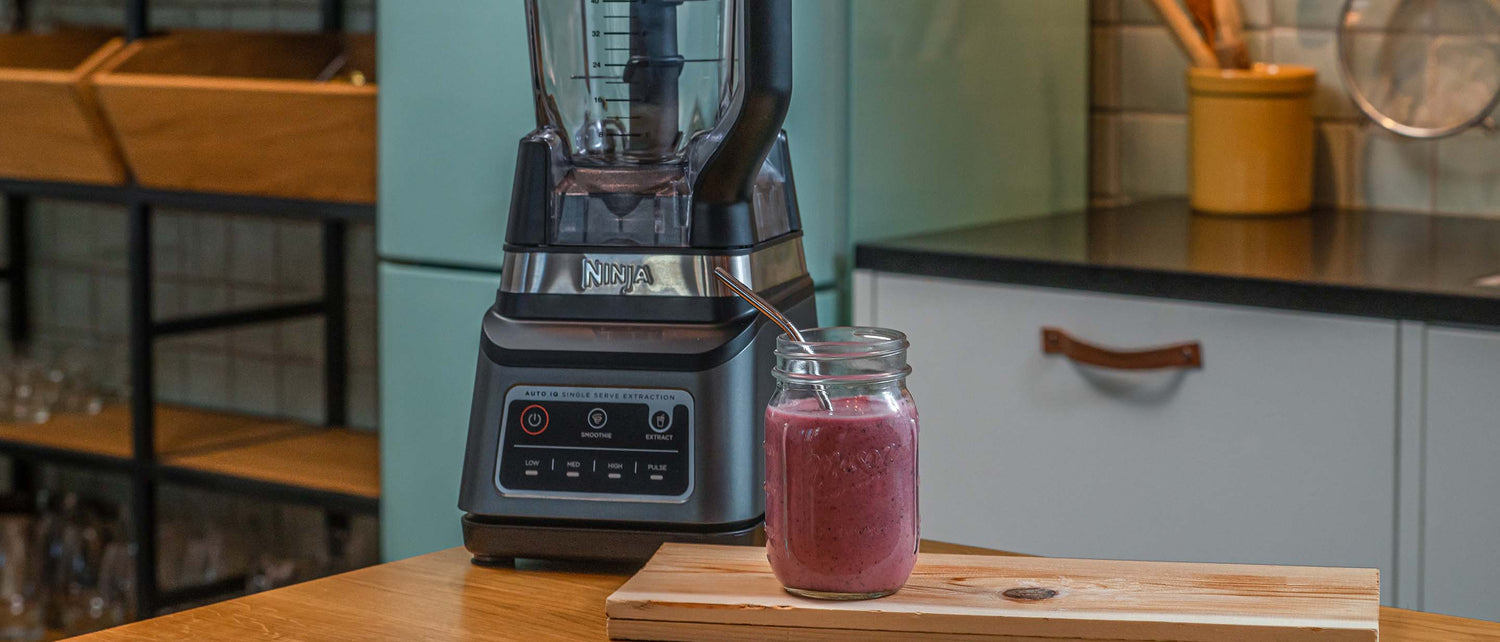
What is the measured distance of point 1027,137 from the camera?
229 centimetres

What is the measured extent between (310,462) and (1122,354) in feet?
4.37

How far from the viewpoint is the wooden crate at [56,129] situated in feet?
7.90

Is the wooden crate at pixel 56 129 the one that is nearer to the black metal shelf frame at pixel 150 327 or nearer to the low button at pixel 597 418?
the black metal shelf frame at pixel 150 327

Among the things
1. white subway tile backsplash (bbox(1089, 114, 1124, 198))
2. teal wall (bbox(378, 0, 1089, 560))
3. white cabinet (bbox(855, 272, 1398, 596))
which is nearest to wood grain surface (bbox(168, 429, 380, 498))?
teal wall (bbox(378, 0, 1089, 560))

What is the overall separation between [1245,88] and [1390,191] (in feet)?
0.89

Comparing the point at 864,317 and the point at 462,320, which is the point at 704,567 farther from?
the point at 462,320

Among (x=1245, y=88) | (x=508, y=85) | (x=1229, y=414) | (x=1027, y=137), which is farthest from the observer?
(x=1027, y=137)

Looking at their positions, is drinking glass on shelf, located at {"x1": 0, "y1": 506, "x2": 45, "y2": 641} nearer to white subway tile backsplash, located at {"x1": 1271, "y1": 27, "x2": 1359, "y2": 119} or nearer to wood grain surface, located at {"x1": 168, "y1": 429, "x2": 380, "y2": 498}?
wood grain surface, located at {"x1": 168, "y1": 429, "x2": 380, "y2": 498}

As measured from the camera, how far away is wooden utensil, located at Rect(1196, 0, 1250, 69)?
7.19ft

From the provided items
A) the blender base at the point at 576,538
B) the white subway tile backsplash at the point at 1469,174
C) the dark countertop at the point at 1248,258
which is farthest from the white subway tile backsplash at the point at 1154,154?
the blender base at the point at 576,538

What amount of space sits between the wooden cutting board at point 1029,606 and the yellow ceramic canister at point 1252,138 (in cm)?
131

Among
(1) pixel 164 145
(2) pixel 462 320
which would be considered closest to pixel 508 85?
(2) pixel 462 320

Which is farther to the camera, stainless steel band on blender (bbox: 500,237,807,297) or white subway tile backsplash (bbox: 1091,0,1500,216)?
white subway tile backsplash (bbox: 1091,0,1500,216)

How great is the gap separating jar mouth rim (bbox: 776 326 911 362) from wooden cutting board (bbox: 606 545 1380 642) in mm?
127
